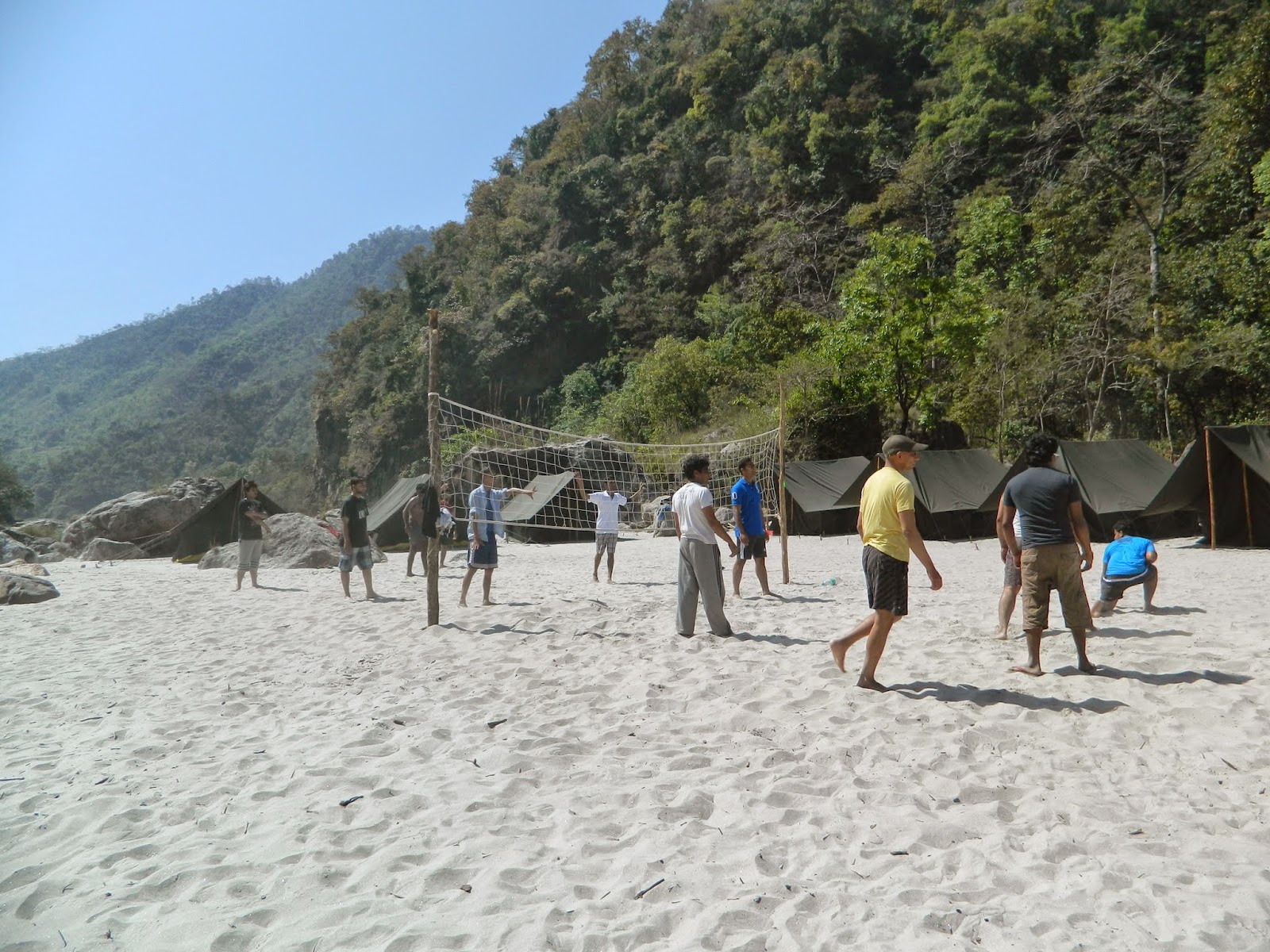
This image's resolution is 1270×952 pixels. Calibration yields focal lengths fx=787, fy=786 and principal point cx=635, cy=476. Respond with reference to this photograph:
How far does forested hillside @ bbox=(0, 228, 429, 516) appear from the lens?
2817 inches

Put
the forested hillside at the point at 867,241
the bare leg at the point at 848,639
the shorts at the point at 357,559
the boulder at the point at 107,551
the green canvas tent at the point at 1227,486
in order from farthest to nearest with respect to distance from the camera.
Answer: the forested hillside at the point at 867,241 < the boulder at the point at 107,551 < the green canvas tent at the point at 1227,486 < the shorts at the point at 357,559 < the bare leg at the point at 848,639

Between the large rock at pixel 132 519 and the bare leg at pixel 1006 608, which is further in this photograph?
the large rock at pixel 132 519

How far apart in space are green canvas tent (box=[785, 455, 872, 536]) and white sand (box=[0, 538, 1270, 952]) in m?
11.9

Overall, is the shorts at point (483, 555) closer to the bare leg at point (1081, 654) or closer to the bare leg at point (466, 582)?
the bare leg at point (466, 582)

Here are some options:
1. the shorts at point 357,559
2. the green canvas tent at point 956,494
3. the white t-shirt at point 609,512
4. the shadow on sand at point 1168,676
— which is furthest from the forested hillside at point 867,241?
the shorts at point 357,559

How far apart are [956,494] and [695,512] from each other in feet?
38.2

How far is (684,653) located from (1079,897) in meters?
3.28

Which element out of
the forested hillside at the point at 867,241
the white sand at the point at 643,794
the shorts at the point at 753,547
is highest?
the forested hillside at the point at 867,241

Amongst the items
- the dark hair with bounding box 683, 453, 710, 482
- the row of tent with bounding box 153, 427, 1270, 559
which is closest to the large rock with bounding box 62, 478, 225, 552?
the row of tent with bounding box 153, 427, 1270, 559

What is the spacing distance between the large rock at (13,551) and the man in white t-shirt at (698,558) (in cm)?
1778

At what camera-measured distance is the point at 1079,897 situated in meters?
2.41

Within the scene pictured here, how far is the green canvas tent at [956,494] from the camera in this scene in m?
15.8

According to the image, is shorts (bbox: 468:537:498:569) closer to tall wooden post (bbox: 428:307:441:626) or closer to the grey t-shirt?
tall wooden post (bbox: 428:307:441:626)

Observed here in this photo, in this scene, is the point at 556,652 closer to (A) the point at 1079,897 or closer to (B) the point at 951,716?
(B) the point at 951,716
